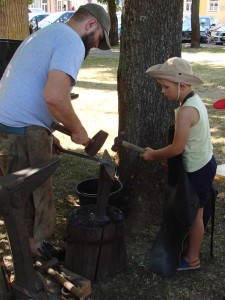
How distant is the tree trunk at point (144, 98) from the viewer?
3371 mm

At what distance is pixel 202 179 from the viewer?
2.95 meters

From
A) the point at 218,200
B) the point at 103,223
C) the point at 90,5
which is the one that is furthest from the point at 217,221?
the point at 90,5

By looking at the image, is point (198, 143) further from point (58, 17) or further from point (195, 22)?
point (58, 17)

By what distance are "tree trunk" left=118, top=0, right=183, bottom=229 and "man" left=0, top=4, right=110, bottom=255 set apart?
2.06 ft

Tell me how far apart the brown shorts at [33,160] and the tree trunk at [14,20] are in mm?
3679

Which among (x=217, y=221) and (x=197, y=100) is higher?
(x=197, y=100)

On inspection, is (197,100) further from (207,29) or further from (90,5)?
(207,29)

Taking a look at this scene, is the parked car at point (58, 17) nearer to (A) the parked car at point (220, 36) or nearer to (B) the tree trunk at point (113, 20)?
(B) the tree trunk at point (113, 20)

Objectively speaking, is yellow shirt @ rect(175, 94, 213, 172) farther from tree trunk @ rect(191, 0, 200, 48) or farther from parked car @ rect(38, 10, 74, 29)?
parked car @ rect(38, 10, 74, 29)

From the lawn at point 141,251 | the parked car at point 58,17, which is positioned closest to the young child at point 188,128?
the lawn at point 141,251

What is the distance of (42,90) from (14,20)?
12.7ft

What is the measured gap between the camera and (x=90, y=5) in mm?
2797

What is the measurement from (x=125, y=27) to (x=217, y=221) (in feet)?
6.23

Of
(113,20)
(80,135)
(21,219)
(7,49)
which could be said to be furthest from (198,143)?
(113,20)
